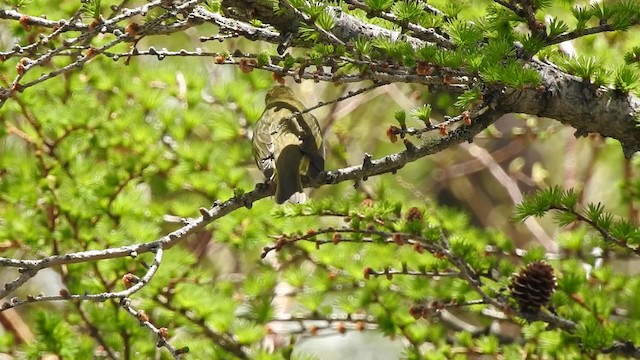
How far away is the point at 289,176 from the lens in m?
3.06

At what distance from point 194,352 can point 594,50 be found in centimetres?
207

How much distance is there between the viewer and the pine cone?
281cm

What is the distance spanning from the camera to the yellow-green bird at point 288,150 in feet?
9.91

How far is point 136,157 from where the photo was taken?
3850 mm

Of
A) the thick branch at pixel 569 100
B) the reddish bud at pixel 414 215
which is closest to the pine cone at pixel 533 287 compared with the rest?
the reddish bud at pixel 414 215

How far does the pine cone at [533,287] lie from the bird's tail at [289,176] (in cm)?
76

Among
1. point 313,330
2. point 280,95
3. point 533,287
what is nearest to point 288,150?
point 280,95

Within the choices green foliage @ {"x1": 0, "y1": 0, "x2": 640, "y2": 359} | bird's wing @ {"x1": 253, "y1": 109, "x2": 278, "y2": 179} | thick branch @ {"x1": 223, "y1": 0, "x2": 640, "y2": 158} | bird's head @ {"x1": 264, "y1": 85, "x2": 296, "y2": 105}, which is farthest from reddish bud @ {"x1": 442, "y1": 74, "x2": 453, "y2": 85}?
bird's head @ {"x1": 264, "y1": 85, "x2": 296, "y2": 105}

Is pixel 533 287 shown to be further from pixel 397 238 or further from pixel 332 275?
pixel 332 275

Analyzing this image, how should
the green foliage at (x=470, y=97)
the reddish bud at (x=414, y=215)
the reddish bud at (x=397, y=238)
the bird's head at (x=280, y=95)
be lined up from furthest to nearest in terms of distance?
the bird's head at (x=280, y=95) < the reddish bud at (x=414, y=215) < the reddish bud at (x=397, y=238) < the green foliage at (x=470, y=97)

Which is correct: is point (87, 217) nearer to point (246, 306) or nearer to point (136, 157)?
point (136, 157)

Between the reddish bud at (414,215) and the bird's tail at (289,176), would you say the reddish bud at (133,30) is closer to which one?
the bird's tail at (289,176)

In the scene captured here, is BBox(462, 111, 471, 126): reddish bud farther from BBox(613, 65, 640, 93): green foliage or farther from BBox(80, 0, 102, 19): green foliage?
BBox(80, 0, 102, 19): green foliage

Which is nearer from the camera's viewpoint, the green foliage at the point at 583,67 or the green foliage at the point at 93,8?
the green foliage at the point at 93,8
